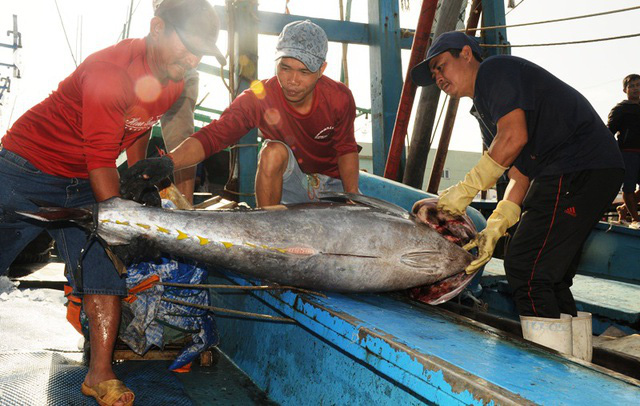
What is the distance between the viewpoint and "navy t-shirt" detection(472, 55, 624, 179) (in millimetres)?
2264

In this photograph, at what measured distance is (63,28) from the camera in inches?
462

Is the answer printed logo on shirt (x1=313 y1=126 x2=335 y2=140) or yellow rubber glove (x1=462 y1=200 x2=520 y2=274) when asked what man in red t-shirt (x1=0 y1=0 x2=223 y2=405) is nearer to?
printed logo on shirt (x1=313 y1=126 x2=335 y2=140)

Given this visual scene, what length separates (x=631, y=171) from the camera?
6.58 metres

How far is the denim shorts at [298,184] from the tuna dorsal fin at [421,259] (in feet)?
4.01

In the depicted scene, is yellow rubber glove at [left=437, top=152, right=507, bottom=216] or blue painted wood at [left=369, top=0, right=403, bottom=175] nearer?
yellow rubber glove at [left=437, top=152, right=507, bottom=216]

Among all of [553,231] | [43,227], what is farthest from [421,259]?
[43,227]

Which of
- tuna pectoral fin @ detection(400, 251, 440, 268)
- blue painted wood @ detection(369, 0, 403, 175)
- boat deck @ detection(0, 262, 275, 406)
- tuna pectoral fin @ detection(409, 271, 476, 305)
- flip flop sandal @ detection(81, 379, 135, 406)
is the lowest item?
boat deck @ detection(0, 262, 275, 406)

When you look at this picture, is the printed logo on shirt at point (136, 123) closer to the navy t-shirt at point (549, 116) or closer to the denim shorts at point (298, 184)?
the denim shorts at point (298, 184)

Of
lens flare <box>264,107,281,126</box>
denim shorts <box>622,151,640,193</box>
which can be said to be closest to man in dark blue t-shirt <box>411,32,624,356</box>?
lens flare <box>264,107,281,126</box>

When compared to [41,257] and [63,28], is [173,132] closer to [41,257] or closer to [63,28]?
[41,257]

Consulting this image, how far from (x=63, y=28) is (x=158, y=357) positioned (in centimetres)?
1164

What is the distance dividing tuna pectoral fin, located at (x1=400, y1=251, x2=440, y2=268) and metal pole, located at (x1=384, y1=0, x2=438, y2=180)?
3269 mm

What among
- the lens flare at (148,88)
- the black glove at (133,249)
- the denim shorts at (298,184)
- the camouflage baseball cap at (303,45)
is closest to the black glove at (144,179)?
the black glove at (133,249)

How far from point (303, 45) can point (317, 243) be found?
133cm
